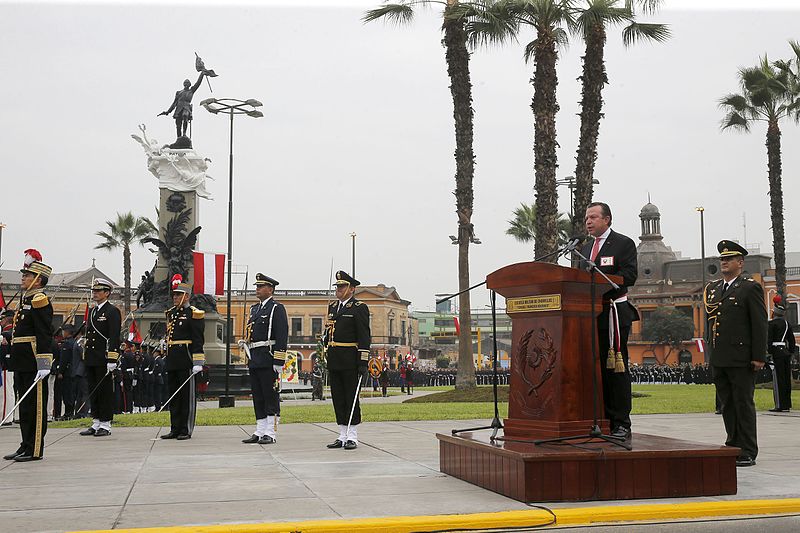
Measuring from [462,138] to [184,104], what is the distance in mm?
15369

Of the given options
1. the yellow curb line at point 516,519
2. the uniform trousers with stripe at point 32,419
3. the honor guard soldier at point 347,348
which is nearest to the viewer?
the yellow curb line at point 516,519

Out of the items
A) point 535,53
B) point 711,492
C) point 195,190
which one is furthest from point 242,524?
point 195,190

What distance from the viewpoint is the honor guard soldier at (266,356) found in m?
12.1

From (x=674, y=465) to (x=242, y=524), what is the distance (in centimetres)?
329

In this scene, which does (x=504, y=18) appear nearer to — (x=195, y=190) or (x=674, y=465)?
(x=195, y=190)

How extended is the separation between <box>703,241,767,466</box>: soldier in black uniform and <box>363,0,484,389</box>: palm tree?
18895 millimetres

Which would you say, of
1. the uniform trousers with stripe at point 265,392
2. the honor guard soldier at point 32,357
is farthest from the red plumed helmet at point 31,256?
the uniform trousers with stripe at point 265,392

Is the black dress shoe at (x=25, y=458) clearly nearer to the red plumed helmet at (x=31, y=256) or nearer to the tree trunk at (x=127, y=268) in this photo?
the red plumed helmet at (x=31, y=256)

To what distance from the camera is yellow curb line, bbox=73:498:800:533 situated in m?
5.73

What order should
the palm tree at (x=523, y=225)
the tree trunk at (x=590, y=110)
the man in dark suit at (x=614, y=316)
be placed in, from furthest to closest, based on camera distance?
the palm tree at (x=523, y=225) < the tree trunk at (x=590, y=110) < the man in dark suit at (x=614, y=316)

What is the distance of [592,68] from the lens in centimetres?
2669

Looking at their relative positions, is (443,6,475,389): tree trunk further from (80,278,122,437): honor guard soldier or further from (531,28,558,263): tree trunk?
(80,278,122,437): honor guard soldier

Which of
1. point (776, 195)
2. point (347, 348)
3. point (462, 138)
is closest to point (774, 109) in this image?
point (776, 195)

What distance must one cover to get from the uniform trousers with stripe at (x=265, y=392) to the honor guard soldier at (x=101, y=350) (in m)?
2.47
